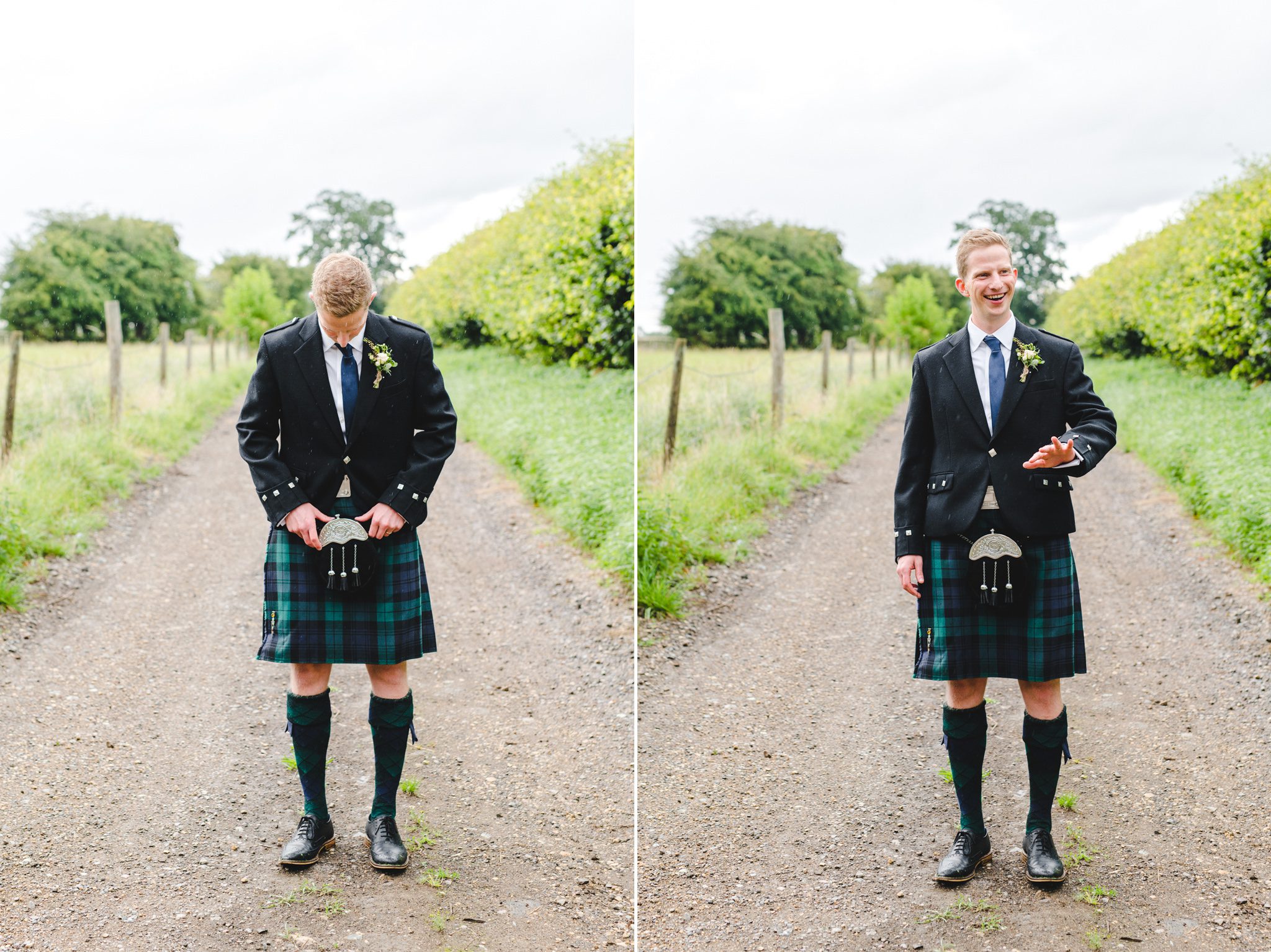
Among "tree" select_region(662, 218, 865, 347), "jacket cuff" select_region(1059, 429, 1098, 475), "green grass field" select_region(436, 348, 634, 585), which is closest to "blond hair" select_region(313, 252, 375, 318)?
"jacket cuff" select_region(1059, 429, 1098, 475)

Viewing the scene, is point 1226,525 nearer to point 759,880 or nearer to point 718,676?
point 718,676

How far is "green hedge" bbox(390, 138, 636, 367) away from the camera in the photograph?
32.1 feet

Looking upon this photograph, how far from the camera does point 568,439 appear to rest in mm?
7516

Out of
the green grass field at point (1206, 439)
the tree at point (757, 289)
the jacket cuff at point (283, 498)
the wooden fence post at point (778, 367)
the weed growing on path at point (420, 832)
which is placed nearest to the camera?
the jacket cuff at point (283, 498)

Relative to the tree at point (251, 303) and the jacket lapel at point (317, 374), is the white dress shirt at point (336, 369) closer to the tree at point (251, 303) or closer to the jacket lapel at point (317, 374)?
the jacket lapel at point (317, 374)

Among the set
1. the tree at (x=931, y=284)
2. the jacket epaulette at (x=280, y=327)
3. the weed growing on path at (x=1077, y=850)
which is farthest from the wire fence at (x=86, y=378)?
the weed growing on path at (x=1077, y=850)

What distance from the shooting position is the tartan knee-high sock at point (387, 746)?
254cm

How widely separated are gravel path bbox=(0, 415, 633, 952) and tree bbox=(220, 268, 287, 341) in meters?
3.12

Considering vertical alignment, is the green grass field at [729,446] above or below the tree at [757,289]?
below

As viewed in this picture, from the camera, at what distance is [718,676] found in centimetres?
385

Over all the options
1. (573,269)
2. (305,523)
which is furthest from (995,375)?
(573,269)

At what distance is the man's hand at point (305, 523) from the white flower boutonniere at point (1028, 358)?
1678 mm

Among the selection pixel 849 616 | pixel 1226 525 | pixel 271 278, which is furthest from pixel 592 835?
pixel 271 278

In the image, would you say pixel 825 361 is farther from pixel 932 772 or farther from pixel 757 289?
pixel 932 772
